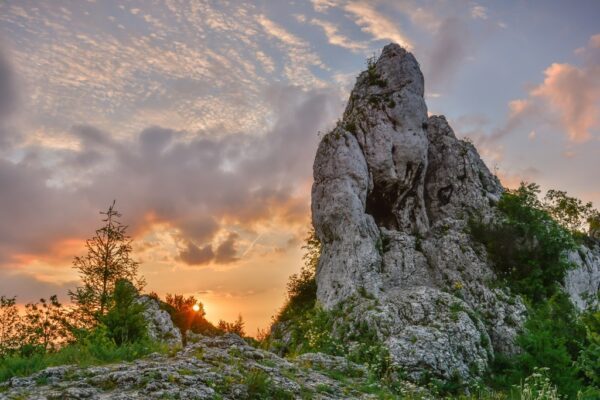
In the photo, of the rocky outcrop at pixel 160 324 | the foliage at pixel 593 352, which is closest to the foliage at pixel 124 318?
the rocky outcrop at pixel 160 324

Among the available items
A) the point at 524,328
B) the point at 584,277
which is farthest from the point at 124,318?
the point at 584,277

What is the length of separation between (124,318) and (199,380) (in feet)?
20.4

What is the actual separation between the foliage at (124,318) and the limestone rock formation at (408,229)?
1105cm

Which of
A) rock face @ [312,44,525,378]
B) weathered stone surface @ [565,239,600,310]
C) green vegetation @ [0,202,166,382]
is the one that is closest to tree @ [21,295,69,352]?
green vegetation @ [0,202,166,382]

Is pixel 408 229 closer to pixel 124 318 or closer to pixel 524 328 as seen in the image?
pixel 524 328

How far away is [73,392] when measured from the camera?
34.6 feet

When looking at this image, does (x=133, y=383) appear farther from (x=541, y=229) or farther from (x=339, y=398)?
(x=541, y=229)

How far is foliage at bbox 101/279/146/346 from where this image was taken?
1709 centimetres

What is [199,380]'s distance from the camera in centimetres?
1224

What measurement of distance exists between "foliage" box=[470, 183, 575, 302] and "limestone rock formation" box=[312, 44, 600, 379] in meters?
1.18

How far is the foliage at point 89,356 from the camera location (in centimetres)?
1349

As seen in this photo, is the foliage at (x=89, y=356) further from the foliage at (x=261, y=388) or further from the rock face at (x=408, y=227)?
the rock face at (x=408, y=227)

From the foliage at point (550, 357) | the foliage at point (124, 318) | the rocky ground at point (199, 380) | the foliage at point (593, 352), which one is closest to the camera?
the rocky ground at point (199, 380)

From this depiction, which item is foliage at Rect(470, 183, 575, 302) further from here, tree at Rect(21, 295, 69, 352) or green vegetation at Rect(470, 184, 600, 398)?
tree at Rect(21, 295, 69, 352)
